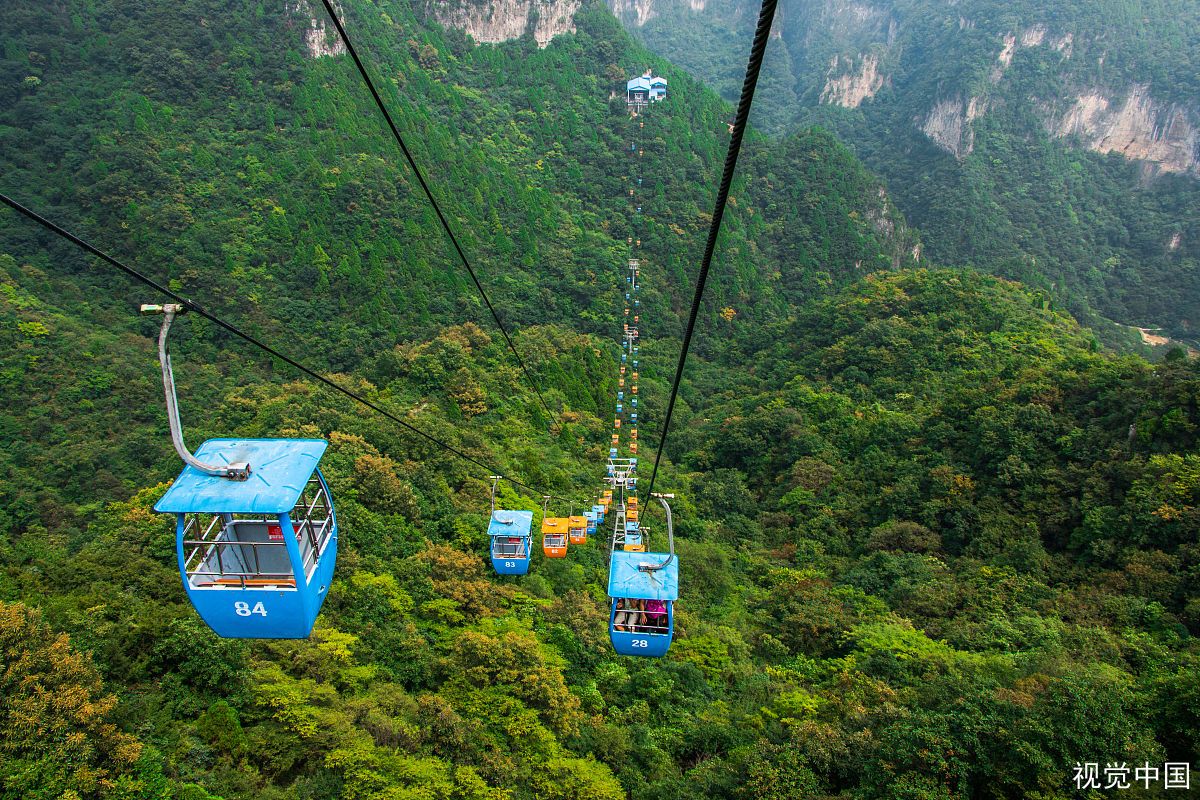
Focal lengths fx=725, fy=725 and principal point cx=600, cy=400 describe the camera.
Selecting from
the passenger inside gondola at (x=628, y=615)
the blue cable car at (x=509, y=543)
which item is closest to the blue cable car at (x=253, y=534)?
the passenger inside gondola at (x=628, y=615)

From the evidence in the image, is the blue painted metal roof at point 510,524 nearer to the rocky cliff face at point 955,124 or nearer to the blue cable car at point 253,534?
the blue cable car at point 253,534

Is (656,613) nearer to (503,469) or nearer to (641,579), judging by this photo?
(641,579)

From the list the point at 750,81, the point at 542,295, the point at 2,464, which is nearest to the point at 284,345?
the point at 2,464

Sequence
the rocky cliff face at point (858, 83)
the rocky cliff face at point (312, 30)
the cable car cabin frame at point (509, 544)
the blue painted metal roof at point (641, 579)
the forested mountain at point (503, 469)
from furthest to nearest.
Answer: the rocky cliff face at point (858, 83), the rocky cliff face at point (312, 30), the cable car cabin frame at point (509, 544), the forested mountain at point (503, 469), the blue painted metal roof at point (641, 579)

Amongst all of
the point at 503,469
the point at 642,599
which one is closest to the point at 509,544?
the point at 642,599

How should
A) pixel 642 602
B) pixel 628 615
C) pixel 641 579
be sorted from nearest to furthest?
pixel 641 579
pixel 628 615
pixel 642 602
